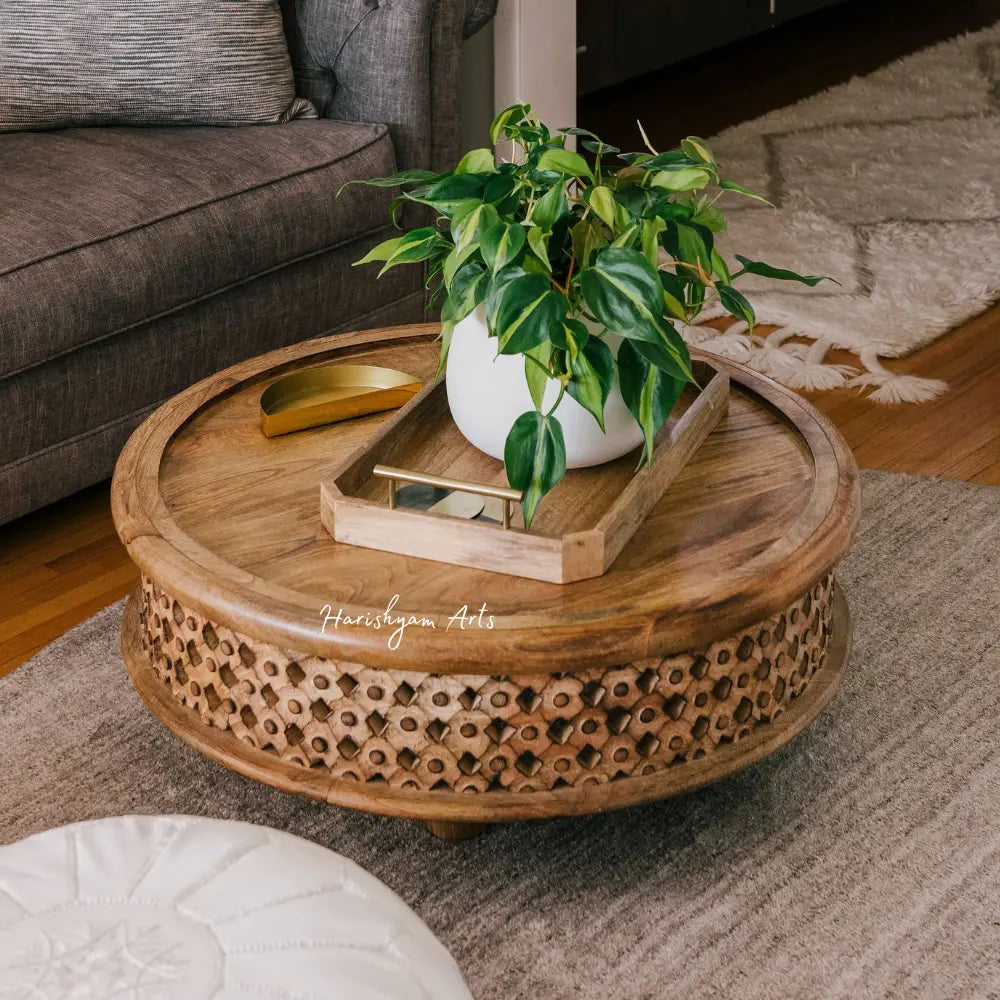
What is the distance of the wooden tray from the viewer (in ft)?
3.89

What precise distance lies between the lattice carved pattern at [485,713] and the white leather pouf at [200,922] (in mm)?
269

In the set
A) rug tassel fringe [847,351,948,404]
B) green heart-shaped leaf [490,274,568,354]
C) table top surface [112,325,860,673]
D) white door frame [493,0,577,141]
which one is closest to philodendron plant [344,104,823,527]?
green heart-shaped leaf [490,274,568,354]

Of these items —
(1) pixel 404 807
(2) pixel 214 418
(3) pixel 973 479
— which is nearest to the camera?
(1) pixel 404 807

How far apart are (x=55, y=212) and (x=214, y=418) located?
24.3 inches

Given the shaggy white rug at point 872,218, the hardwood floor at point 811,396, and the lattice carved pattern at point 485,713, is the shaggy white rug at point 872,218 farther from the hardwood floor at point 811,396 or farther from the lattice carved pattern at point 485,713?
the lattice carved pattern at point 485,713

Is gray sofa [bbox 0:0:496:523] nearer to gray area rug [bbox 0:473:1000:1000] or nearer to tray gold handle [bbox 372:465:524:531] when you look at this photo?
gray area rug [bbox 0:473:1000:1000]

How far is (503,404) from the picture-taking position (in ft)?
4.32

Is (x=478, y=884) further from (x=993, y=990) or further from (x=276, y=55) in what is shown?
(x=276, y=55)

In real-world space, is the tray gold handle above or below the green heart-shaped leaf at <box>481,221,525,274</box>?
below

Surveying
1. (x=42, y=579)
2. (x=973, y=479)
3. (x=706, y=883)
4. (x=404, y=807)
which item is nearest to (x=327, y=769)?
(x=404, y=807)

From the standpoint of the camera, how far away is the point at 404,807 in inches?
46.7

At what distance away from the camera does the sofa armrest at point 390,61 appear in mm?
2332

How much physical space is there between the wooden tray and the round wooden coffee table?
0.06ft

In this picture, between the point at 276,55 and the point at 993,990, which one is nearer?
the point at 993,990
